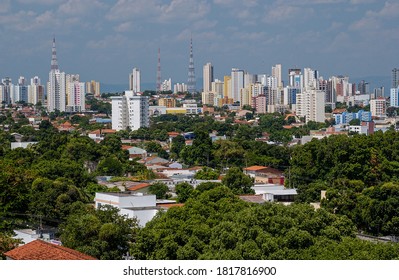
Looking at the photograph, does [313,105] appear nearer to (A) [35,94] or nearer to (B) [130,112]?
(B) [130,112]

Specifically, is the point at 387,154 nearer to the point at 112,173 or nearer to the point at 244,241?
the point at 112,173

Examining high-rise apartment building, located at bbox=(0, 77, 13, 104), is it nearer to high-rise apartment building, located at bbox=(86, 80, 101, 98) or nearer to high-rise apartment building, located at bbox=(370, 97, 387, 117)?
high-rise apartment building, located at bbox=(86, 80, 101, 98)

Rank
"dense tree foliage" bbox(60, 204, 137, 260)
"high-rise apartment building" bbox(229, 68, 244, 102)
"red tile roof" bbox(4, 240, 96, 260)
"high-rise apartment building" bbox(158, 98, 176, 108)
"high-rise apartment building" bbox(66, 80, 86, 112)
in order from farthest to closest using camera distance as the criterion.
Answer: "high-rise apartment building" bbox(229, 68, 244, 102) → "high-rise apartment building" bbox(158, 98, 176, 108) → "high-rise apartment building" bbox(66, 80, 86, 112) → "dense tree foliage" bbox(60, 204, 137, 260) → "red tile roof" bbox(4, 240, 96, 260)

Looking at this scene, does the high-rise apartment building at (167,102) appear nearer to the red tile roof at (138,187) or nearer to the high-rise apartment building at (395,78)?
the high-rise apartment building at (395,78)

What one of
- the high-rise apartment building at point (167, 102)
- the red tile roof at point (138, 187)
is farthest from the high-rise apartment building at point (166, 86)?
the red tile roof at point (138, 187)

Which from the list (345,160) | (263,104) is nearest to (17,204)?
(345,160)

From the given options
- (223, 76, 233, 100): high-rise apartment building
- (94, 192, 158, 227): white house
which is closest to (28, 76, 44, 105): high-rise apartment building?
(223, 76, 233, 100): high-rise apartment building
